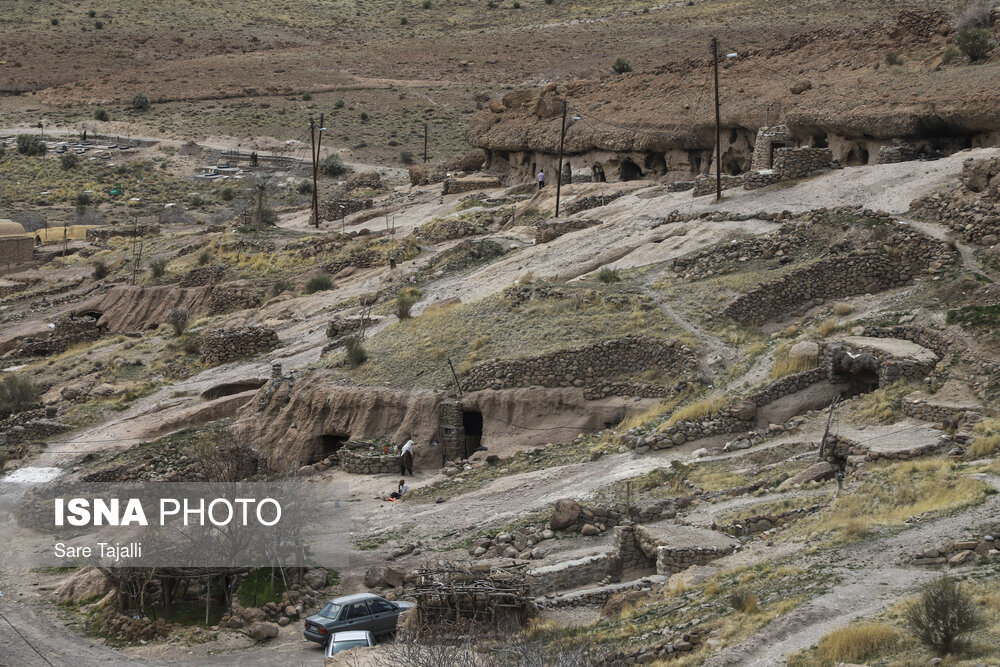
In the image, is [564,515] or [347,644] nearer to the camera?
[347,644]

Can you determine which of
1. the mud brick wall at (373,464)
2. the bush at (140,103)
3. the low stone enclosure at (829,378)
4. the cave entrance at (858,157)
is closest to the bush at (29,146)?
the bush at (140,103)

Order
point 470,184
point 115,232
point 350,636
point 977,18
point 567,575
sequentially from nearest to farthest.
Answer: point 350,636 → point 567,575 → point 977,18 → point 470,184 → point 115,232

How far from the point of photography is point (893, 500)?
17609 millimetres

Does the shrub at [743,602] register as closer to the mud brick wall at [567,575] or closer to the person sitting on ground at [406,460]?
the mud brick wall at [567,575]

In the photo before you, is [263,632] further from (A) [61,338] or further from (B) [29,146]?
(B) [29,146]

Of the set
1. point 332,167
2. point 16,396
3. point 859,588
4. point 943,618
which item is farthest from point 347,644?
point 332,167

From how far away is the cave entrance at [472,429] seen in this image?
26.8 metres

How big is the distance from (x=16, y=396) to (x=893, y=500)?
22.6 m

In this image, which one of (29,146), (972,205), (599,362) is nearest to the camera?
(599,362)

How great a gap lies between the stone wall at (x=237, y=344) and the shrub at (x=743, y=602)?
21.5 m

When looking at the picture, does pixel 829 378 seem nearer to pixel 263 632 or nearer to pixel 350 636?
pixel 350 636

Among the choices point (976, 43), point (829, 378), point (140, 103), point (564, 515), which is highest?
point (976, 43)

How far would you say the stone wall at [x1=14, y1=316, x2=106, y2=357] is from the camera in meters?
40.5

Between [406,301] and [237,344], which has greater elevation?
[406,301]
